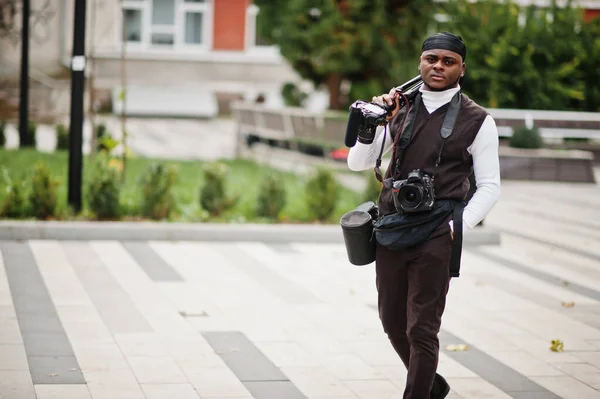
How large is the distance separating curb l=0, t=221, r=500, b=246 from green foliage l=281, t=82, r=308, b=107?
47.6 feet

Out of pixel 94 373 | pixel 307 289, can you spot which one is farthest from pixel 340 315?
pixel 94 373

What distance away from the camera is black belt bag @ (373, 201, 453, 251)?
198 inches

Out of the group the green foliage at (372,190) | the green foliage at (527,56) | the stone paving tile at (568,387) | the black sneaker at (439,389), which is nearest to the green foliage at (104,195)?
the green foliage at (372,190)

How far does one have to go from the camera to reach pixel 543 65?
78.2 ft

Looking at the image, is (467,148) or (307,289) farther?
(307,289)

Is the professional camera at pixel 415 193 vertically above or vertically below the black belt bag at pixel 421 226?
above

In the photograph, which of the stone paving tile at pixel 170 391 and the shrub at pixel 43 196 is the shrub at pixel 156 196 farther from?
the stone paving tile at pixel 170 391

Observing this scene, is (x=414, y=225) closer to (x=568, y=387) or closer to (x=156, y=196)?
(x=568, y=387)

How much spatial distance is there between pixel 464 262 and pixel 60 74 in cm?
2466

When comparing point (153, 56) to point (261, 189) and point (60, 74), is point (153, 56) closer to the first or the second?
point (60, 74)

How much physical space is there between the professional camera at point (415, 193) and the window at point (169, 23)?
3176 cm

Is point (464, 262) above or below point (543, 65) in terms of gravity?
below

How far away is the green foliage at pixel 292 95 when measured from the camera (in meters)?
26.3

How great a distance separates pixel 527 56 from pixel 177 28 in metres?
16.3
